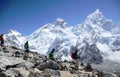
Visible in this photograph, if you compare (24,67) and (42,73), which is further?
(24,67)

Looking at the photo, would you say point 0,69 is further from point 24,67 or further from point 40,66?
point 40,66

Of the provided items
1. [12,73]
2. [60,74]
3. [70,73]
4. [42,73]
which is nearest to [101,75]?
[70,73]

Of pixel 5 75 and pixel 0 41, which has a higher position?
pixel 0 41

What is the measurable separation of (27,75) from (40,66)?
3.94 meters

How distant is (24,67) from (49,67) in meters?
2.62

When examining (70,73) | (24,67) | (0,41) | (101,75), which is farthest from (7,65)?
(0,41)

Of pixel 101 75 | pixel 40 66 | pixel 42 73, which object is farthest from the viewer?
pixel 101 75

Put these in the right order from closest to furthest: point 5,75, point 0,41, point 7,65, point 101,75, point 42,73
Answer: point 5,75
point 42,73
point 7,65
point 101,75
point 0,41

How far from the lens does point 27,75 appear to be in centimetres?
2139

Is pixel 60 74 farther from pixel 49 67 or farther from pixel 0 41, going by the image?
pixel 0 41

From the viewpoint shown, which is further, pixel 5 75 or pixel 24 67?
pixel 24 67

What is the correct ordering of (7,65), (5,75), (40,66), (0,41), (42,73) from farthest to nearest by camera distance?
(0,41) → (40,66) → (7,65) → (42,73) → (5,75)

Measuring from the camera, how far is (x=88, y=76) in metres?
25.3

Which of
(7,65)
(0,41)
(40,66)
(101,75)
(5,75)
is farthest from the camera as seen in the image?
(0,41)
